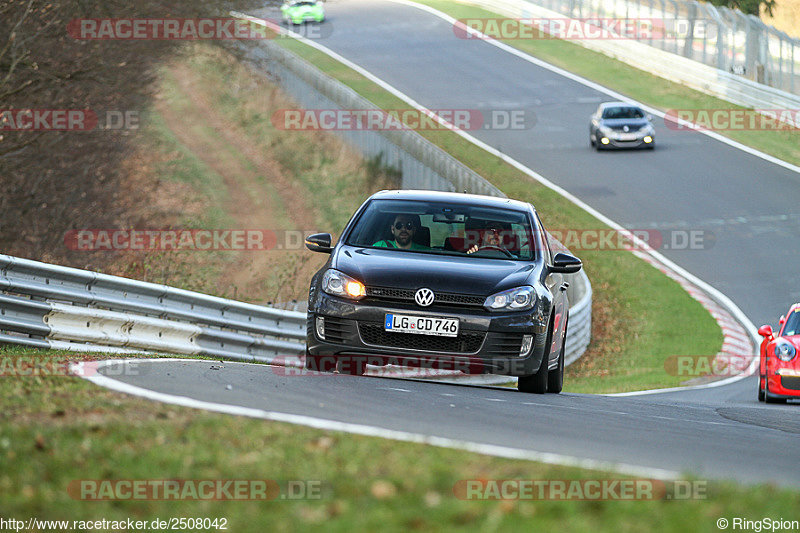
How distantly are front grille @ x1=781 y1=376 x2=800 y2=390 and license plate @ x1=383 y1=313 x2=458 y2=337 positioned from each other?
5.91 m

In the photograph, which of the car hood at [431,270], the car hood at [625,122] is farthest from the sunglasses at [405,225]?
Answer: the car hood at [625,122]

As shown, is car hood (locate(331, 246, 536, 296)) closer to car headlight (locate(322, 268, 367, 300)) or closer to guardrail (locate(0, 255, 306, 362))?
car headlight (locate(322, 268, 367, 300))

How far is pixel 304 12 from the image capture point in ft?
198

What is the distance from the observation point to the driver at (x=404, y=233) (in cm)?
1132

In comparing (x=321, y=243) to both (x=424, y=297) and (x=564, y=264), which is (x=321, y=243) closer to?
(x=424, y=297)

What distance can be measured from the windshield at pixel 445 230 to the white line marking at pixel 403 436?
3.66 meters

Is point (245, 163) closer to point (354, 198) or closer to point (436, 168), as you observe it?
point (354, 198)

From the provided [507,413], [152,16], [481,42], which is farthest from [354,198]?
[507,413]

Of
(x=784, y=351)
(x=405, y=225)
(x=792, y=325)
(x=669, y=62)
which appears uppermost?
(x=405, y=225)

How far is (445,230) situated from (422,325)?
1.32 metres

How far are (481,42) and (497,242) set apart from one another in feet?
151

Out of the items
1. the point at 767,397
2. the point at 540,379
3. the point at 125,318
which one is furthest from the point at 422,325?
the point at 767,397

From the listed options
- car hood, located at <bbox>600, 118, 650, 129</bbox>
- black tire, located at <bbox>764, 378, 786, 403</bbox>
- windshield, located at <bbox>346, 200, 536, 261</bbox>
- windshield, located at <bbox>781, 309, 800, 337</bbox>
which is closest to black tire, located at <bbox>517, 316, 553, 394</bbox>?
windshield, located at <bbox>346, 200, 536, 261</bbox>

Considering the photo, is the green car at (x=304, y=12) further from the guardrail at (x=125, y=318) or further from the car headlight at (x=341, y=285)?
the car headlight at (x=341, y=285)
